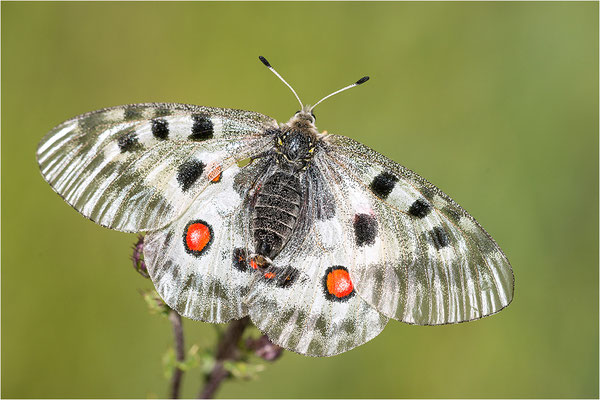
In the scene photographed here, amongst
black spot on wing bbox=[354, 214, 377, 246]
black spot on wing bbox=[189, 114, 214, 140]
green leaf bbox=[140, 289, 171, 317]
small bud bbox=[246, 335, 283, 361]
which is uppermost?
black spot on wing bbox=[189, 114, 214, 140]

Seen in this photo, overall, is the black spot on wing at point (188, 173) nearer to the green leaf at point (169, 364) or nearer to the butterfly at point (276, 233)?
the butterfly at point (276, 233)

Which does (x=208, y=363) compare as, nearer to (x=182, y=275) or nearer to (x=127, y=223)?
(x=182, y=275)

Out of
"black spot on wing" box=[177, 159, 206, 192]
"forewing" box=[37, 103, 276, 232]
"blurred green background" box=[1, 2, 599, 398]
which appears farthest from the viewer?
"blurred green background" box=[1, 2, 599, 398]

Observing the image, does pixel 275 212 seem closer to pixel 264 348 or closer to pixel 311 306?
pixel 311 306

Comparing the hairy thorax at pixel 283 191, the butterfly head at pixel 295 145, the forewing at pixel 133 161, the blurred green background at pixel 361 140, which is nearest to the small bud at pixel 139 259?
the forewing at pixel 133 161

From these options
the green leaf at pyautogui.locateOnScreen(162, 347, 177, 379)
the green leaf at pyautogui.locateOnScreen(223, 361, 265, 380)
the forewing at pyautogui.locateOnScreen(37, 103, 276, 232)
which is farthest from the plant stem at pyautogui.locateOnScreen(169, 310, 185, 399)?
the forewing at pyautogui.locateOnScreen(37, 103, 276, 232)

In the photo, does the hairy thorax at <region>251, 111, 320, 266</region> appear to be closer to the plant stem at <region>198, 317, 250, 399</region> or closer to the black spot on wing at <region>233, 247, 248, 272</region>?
the black spot on wing at <region>233, 247, 248, 272</region>
